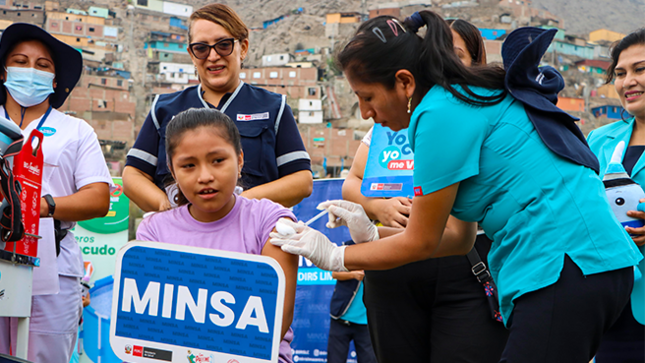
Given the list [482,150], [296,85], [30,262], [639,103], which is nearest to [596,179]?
[482,150]

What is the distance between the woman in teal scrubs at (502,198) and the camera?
141cm

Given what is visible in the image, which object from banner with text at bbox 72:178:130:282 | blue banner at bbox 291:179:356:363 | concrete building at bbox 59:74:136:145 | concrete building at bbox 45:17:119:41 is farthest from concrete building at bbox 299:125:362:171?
blue banner at bbox 291:179:356:363

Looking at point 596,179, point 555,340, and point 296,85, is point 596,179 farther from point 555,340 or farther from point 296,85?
point 296,85

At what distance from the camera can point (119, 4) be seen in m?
66.4

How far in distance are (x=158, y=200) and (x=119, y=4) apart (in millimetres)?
71708

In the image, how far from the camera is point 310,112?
5812cm

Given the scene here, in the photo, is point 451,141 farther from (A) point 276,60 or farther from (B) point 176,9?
(B) point 176,9

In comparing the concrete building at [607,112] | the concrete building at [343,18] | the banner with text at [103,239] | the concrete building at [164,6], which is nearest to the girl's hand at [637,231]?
the banner with text at [103,239]

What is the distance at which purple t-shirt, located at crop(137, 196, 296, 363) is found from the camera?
1.74 meters

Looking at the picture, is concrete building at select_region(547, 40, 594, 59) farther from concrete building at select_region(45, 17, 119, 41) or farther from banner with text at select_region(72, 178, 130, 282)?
banner with text at select_region(72, 178, 130, 282)

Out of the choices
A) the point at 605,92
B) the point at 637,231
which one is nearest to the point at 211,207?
the point at 637,231

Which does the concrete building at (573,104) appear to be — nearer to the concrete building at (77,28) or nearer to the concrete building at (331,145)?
the concrete building at (331,145)

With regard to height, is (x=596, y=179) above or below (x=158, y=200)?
above

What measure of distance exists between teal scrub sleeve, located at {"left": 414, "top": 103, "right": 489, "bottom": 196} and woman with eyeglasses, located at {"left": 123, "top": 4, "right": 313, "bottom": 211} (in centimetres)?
93
